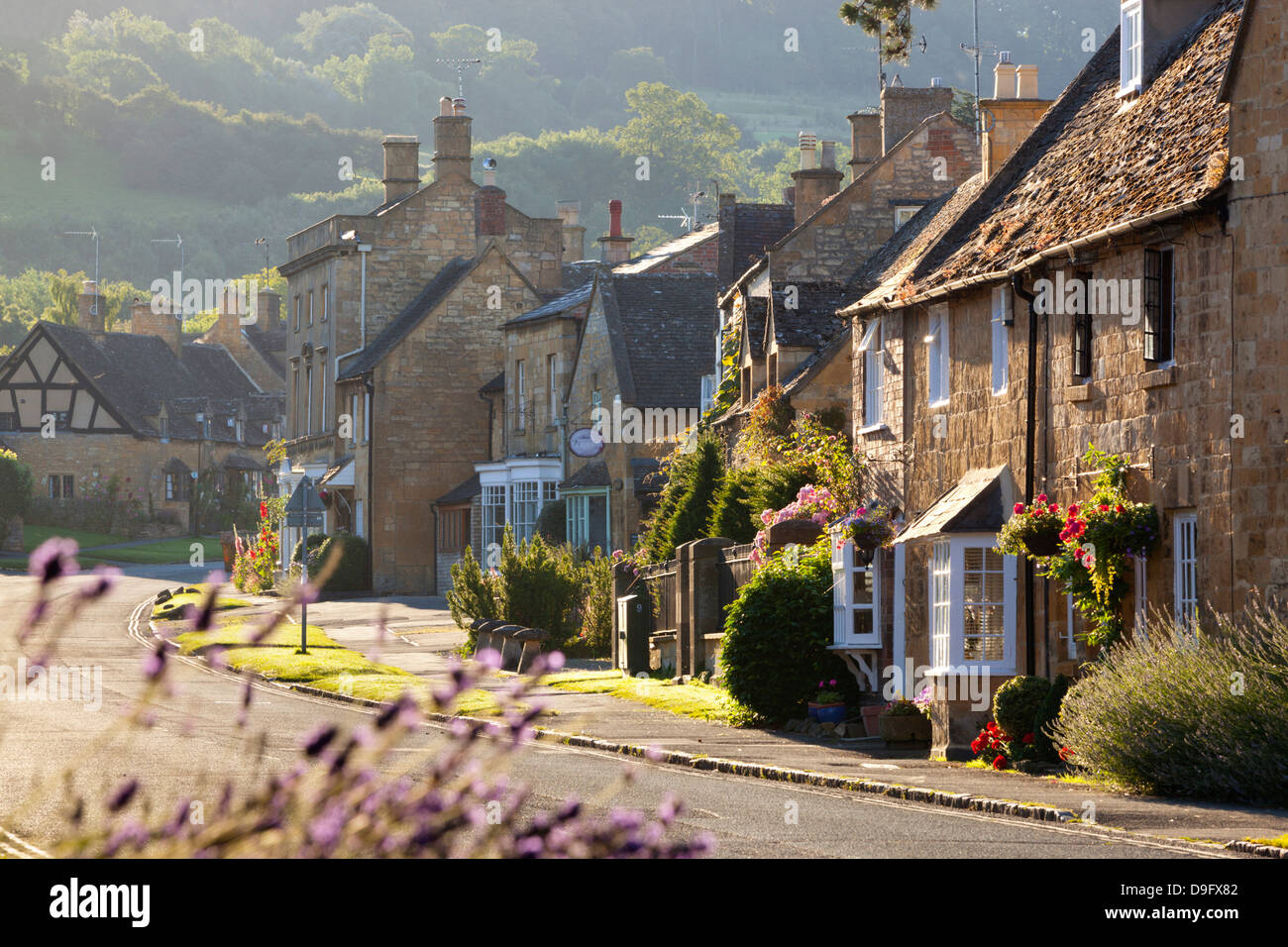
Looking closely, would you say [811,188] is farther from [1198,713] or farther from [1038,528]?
[1198,713]

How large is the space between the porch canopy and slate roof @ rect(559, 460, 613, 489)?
71.2 feet

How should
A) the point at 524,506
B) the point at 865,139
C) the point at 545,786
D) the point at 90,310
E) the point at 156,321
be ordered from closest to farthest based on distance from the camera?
the point at 545,786 → the point at 865,139 → the point at 524,506 → the point at 90,310 → the point at 156,321

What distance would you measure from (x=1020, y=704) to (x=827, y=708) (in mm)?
4249

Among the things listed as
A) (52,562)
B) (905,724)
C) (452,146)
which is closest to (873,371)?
(905,724)

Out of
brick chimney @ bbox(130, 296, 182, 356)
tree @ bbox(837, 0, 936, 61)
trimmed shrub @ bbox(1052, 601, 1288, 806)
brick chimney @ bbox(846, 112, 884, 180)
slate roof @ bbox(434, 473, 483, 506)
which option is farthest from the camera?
brick chimney @ bbox(130, 296, 182, 356)

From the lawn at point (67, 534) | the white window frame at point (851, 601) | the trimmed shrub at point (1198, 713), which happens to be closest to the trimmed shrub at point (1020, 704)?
the trimmed shrub at point (1198, 713)

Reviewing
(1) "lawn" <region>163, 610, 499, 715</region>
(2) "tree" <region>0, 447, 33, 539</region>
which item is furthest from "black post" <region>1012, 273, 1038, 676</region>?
(2) "tree" <region>0, 447, 33, 539</region>

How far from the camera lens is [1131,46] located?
814 inches

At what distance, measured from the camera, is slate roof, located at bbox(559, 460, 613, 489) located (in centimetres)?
4231

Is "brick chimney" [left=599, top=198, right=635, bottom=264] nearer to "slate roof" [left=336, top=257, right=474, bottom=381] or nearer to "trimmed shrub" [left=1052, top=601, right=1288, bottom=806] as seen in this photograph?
"slate roof" [left=336, top=257, right=474, bottom=381]

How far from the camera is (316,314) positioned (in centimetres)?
5828
